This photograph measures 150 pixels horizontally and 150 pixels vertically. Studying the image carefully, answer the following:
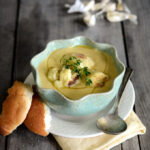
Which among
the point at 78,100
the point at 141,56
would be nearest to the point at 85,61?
the point at 78,100

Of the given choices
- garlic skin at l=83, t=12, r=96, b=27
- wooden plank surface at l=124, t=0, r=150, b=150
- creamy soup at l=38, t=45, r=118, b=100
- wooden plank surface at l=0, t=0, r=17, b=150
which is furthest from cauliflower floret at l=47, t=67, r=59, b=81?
garlic skin at l=83, t=12, r=96, b=27

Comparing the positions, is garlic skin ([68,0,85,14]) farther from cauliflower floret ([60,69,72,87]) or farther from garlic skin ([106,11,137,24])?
cauliflower floret ([60,69,72,87])

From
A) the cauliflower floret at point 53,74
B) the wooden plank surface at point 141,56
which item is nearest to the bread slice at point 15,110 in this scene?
the cauliflower floret at point 53,74

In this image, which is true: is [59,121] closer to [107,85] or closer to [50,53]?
[107,85]

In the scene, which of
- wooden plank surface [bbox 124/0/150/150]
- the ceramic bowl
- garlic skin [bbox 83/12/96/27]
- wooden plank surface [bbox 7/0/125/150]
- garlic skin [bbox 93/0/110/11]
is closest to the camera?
the ceramic bowl

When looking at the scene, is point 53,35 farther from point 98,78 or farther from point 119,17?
point 98,78
